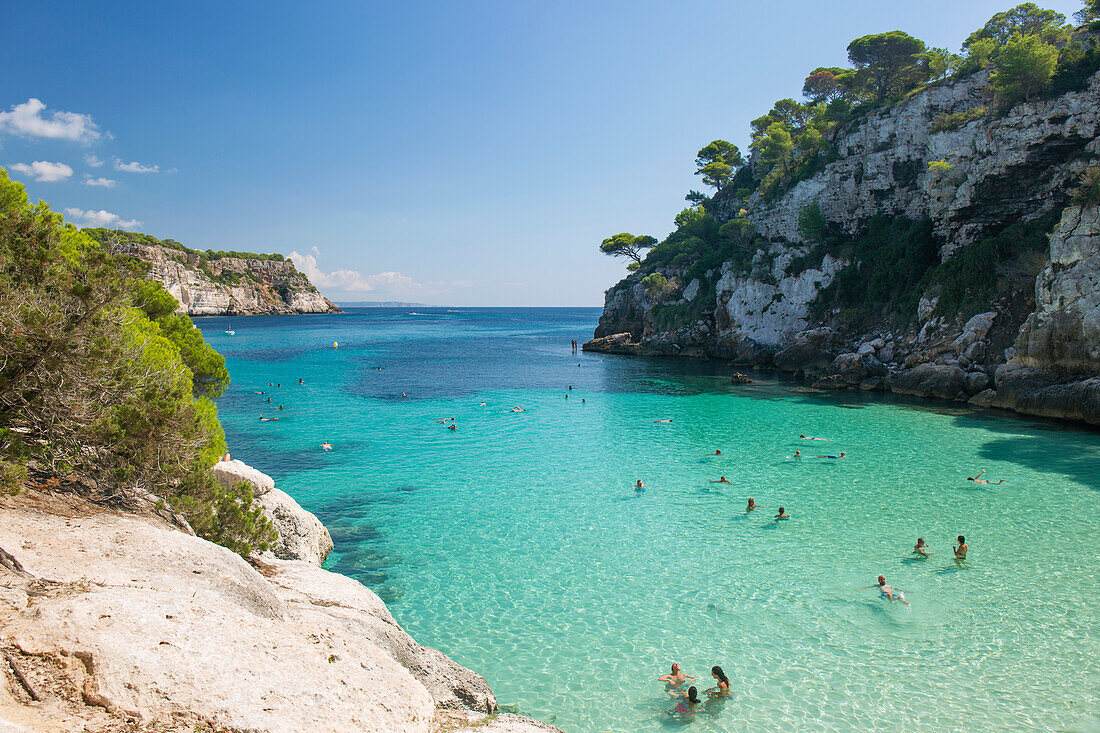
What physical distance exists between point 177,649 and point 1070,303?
3799 cm

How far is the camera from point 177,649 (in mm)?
5461

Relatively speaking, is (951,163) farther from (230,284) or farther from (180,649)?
(230,284)

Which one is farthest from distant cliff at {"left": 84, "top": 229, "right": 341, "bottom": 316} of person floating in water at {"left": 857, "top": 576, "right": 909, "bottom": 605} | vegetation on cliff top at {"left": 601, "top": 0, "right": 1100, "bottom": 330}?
person floating in water at {"left": 857, "top": 576, "right": 909, "bottom": 605}

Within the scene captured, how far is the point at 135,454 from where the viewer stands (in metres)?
8.95

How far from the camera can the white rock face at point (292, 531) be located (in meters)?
12.8

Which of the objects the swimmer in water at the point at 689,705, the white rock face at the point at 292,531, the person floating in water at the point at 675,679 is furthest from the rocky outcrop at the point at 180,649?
the white rock face at the point at 292,531

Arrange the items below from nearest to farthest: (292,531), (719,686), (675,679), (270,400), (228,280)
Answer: (719,686) → (675,679) → (292,531) → (270,400) → (228,280)

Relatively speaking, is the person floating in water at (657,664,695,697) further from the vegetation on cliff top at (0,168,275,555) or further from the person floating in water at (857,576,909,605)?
the vegetation on cliff top at (0,168,275,555)

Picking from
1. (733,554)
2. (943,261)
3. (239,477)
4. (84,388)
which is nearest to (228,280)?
(943,261)

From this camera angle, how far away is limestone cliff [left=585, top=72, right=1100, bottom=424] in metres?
Answer: 29.0

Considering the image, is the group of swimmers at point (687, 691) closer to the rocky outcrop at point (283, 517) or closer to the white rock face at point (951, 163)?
the rocky outcrop at point (283, 517)

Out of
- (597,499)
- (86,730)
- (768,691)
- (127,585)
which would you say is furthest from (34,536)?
(597,499)

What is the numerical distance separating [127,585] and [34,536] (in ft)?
5.18

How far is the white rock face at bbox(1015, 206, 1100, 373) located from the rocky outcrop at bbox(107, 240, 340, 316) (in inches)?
4733
